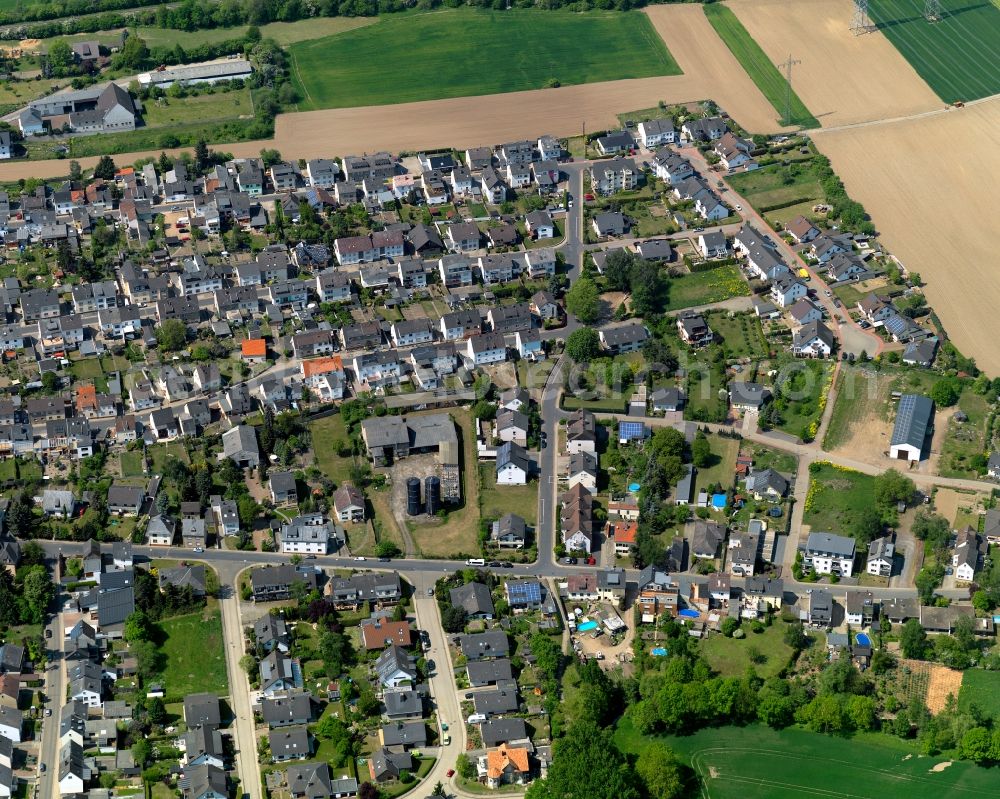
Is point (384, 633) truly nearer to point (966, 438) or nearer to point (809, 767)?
point (809, 767)

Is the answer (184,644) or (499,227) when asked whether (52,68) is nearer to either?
(499,227)

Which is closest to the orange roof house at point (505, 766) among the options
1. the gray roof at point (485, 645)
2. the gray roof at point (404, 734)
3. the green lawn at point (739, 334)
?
the gray roof at point (404, 734)

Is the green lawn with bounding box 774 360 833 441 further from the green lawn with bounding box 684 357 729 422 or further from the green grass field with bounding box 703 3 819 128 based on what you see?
the green grass field with bounding box 703 3 819 128

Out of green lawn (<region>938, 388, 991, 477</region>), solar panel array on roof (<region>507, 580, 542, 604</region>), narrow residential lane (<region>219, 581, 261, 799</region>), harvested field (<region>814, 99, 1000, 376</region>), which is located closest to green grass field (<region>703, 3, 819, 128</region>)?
harvested field (<region>814, 99, 1000, 376</region>)

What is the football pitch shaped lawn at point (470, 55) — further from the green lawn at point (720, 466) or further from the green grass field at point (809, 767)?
the green grass field at point (809, 767)

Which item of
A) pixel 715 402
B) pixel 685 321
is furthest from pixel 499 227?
pixel 715 402

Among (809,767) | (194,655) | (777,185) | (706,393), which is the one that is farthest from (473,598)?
(777,185)
